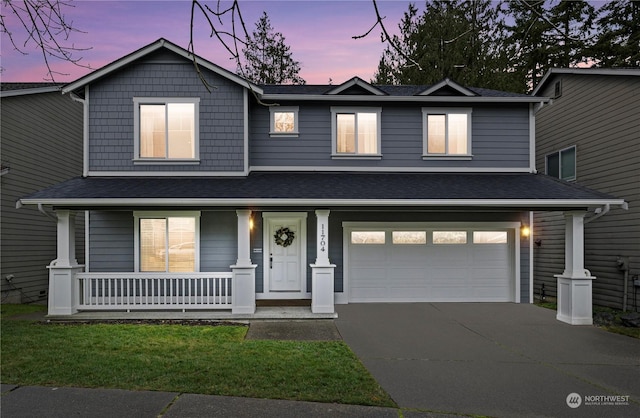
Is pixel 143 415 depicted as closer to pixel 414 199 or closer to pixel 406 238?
pixel 414 199

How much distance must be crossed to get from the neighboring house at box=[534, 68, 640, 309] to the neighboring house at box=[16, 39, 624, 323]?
1.86 m

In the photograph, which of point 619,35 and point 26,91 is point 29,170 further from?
point 619,35

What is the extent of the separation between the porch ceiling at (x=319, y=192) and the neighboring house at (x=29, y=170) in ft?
11.3

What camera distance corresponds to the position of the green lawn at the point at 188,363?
4.89 meters

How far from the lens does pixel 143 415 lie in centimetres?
417

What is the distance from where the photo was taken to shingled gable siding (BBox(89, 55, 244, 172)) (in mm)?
10383

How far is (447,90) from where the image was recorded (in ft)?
37.9

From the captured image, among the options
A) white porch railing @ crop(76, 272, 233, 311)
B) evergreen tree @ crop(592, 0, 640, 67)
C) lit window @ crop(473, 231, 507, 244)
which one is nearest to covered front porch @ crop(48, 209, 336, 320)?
white porch railing @ crop(76, 272, 233, 311)

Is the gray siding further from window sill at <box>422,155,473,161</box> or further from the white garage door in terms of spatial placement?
window sill at <box>422,155,473,161</box>

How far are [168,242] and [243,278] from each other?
2.46m

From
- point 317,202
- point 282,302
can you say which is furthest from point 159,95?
point 282,302

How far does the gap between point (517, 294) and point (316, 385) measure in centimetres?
821

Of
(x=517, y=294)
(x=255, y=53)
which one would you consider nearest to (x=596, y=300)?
(x=517, y=294)

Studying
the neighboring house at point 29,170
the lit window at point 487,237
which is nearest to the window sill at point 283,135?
the lit window at point 487,237
